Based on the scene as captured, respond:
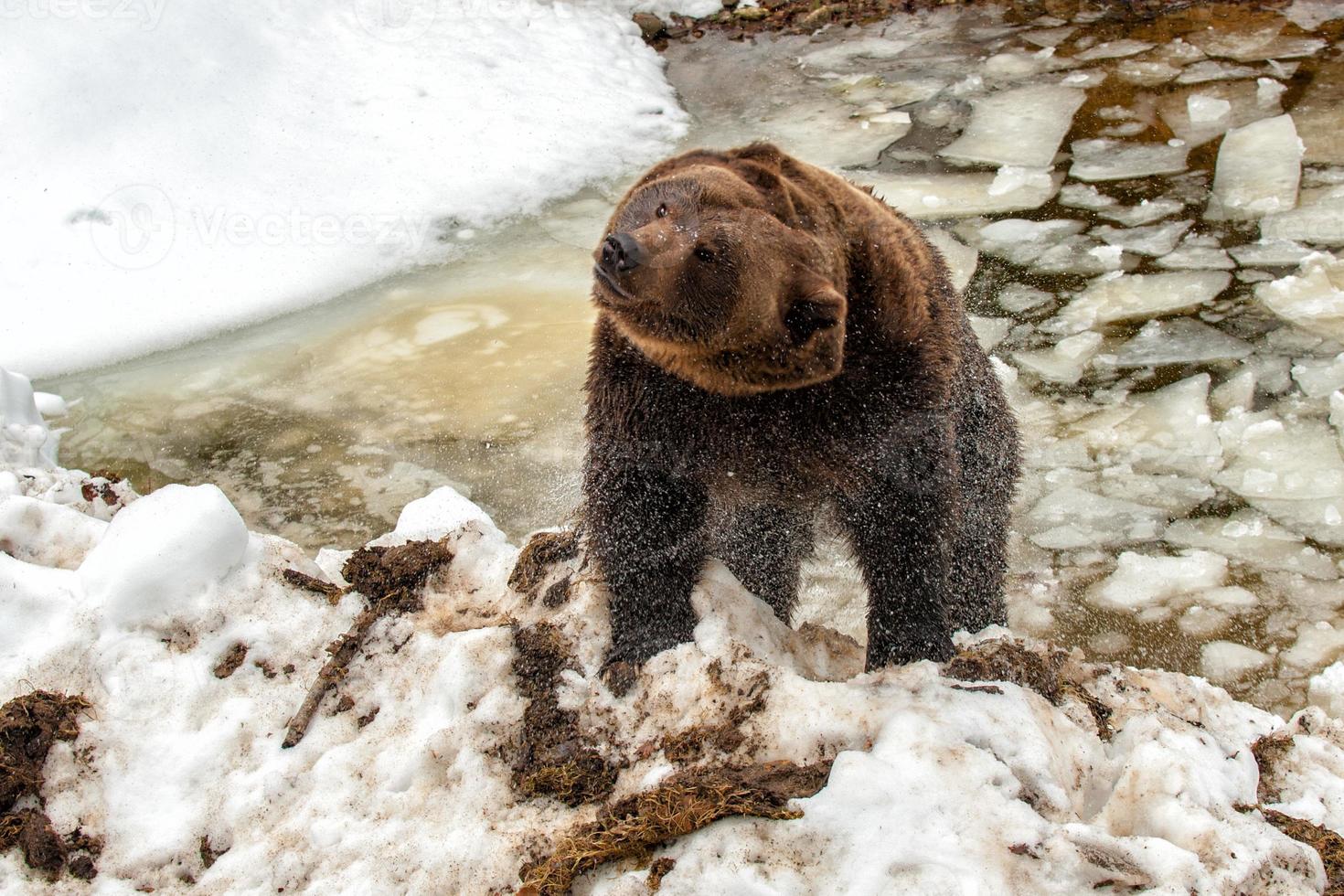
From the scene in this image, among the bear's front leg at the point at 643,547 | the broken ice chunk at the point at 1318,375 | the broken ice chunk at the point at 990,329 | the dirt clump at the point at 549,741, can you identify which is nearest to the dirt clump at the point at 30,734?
the dirt clump at the point at 549,741

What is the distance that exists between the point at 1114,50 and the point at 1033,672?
6.20 m

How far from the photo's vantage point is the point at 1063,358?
4.54 meters

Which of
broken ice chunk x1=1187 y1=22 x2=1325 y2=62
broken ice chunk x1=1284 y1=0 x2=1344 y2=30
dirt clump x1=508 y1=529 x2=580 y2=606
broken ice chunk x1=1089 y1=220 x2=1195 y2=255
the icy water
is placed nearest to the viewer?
dirt clump x1=508 y1=529 x2=580 y2=606

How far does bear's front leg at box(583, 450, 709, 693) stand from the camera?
2.46 meters

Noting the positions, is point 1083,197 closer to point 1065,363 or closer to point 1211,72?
point 1065,363

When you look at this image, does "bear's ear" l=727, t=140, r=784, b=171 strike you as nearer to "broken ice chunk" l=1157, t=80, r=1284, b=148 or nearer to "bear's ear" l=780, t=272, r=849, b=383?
"bear's ear" l=780, t=272, r=849, b=383

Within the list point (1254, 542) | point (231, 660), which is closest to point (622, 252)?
point (231, 660)

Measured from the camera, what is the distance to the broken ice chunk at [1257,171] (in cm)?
536

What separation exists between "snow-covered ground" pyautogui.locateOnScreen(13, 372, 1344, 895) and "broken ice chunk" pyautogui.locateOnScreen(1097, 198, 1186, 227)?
11.5 feet

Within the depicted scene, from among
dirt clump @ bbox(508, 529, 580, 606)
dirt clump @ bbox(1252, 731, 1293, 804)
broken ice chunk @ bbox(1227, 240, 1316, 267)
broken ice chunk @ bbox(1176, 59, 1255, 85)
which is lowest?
broken ice chunk @ bbox(1227, 240, 1316, 267)

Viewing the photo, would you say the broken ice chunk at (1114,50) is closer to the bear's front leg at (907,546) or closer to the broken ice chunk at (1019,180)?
the broken ice chunk at (1019,180)

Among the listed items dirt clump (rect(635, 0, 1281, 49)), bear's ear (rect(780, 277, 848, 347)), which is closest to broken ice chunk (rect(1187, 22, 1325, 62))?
dirt clump (rect(635, 0, 1281, 49))

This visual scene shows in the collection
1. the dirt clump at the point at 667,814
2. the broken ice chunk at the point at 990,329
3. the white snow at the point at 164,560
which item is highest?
the white snow at the point at 164,560

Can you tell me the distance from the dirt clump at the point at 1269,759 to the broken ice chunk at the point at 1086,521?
4.40 ft
